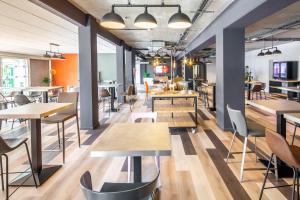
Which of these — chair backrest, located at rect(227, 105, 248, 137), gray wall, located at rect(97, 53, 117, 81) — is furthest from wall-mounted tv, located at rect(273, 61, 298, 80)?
chair backrest, located at rect(227, 105, 248, 137)

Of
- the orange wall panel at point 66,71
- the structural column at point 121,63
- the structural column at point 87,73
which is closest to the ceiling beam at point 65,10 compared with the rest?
the structural column at point 87,73

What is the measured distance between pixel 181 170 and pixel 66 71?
14012mm

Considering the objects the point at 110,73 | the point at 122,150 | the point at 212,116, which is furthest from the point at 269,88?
the point at 122,150

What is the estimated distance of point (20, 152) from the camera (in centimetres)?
452

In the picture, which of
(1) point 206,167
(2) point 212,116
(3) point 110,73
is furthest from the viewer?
(3) point 110,73

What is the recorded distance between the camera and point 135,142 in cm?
199

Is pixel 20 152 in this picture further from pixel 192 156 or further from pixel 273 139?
pixel 273 139

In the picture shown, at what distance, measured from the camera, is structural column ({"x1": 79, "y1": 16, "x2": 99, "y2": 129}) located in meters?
6.03

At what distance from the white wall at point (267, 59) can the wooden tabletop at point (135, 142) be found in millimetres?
11576

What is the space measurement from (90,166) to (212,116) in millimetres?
4803

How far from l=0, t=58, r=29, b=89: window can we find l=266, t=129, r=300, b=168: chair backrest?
13.5 metres

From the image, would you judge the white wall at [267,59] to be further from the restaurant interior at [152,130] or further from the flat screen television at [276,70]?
the restaurant interior at [152,130]

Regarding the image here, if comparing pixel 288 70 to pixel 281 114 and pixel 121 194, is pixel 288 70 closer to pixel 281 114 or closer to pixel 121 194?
pixel 281 114

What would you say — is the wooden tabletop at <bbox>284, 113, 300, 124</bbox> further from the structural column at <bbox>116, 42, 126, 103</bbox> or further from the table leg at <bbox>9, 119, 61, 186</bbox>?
the structural column at <bbox>116, 42, 126, 103</bbox>
